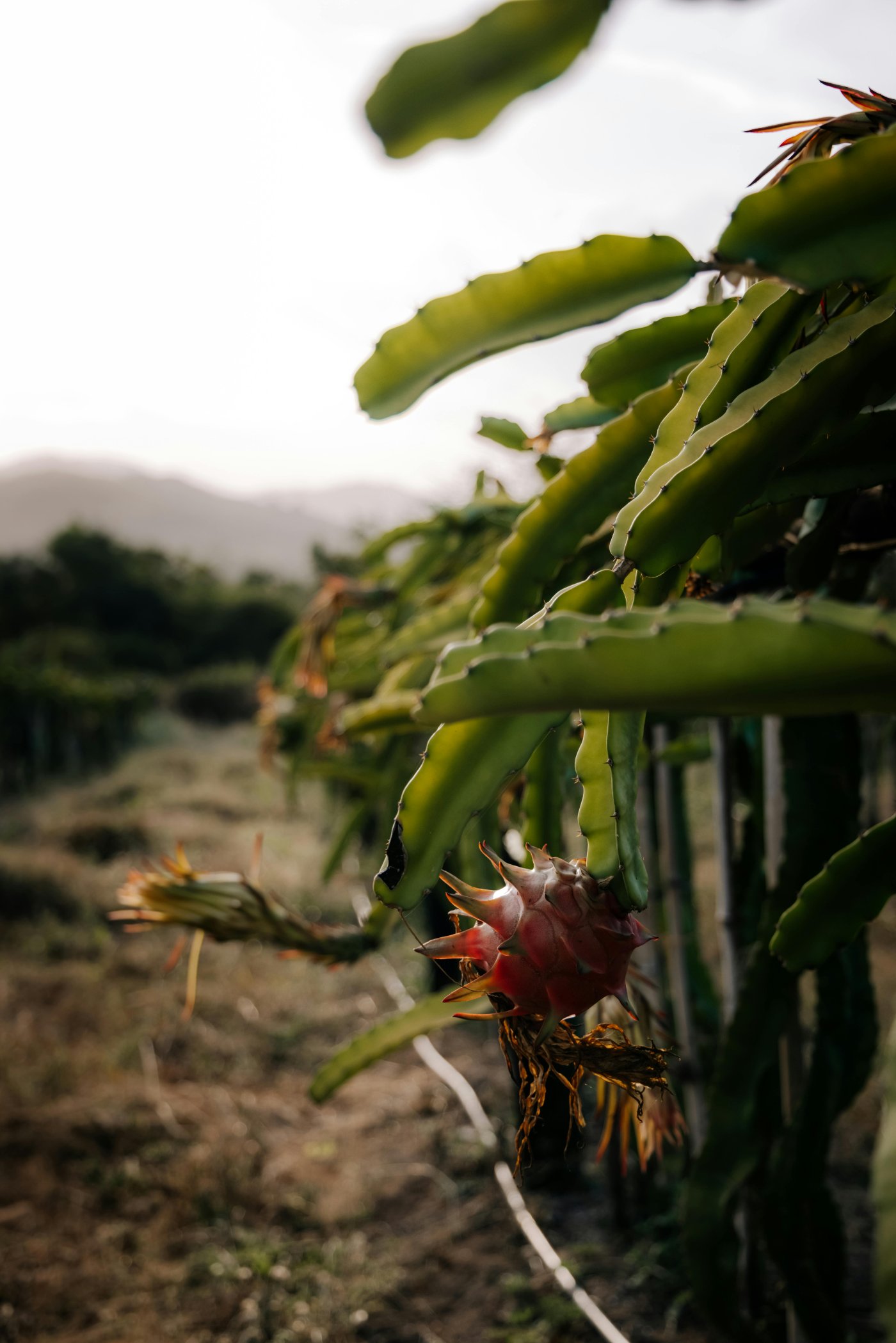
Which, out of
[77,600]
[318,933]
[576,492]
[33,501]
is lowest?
[318,933]

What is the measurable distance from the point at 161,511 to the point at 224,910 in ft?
207

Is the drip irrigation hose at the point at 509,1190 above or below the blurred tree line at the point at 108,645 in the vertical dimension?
below

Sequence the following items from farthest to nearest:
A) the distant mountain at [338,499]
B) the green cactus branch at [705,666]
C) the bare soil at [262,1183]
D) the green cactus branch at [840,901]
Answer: the distant mountain at [338,499] → the bare soil at [262,1183] → the green cactus branch at [840,901] → the green cactus branch at [705,666]

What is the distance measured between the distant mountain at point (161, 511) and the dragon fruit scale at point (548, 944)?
45.6 m

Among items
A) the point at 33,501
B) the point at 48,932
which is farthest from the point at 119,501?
the point at 48,932

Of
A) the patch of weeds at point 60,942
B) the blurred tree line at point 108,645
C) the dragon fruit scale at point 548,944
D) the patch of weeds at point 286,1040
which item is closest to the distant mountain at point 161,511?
the blurred tree line at point 108,645

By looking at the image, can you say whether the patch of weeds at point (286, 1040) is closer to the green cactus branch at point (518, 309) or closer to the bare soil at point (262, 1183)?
the bare soil at point (262, 1183)

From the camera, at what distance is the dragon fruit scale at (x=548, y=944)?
390mm

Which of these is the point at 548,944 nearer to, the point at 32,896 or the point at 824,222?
the point at 824,222

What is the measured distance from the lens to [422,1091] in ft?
6.90

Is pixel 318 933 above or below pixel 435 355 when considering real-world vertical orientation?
below

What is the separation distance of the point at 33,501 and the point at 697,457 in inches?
2379

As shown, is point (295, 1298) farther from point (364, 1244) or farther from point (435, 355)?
point (435, 355)

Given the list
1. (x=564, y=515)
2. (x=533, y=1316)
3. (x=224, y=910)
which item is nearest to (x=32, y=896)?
(x=533, y=1316)
